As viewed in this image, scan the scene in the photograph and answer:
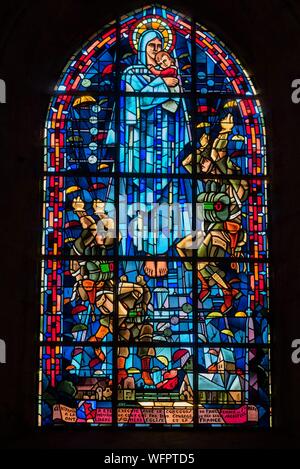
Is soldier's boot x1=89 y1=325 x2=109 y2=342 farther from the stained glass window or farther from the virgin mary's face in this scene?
the virgin mary's face

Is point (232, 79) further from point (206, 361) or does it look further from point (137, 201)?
point (206, 361)

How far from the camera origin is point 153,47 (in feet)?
36.3

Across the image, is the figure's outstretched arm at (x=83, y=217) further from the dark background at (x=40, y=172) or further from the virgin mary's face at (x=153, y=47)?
the virgin mary's face at (x=153, y=47)

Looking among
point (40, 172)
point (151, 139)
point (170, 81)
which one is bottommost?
point (40, 172)

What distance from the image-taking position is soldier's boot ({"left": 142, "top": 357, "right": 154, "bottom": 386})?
10422 mm

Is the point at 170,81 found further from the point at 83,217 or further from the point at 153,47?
the point at 83,217

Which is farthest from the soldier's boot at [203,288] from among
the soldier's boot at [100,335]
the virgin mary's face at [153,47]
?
the virgin mary's face at [153,47]

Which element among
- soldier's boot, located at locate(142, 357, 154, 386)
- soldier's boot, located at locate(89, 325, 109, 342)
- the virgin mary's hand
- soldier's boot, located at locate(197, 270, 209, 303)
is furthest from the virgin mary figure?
soldier's boot, located at locate(142, 357, 154, 386)

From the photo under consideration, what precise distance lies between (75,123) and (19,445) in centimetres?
269

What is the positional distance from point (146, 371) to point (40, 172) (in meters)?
1.81

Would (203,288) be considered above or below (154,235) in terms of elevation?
below

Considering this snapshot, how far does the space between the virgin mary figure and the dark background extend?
1.91 feet

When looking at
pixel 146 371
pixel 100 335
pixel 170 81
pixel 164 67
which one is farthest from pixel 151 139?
pixel 146 371

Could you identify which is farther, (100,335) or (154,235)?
(154,235)
